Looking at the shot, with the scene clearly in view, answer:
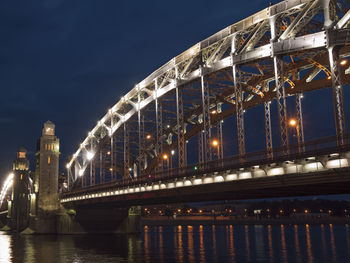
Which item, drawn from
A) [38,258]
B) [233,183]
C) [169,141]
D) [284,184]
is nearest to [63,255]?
[38,258]

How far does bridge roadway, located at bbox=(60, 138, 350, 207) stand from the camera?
3056 cm

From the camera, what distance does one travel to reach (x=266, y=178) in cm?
3572

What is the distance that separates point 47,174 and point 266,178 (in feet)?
253

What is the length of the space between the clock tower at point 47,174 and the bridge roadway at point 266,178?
50832 millimetres

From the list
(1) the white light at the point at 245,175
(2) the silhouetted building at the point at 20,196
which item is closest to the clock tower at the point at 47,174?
(2) the silhouetted building at the point at 20,196

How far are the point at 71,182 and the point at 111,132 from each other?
42035 millimetres

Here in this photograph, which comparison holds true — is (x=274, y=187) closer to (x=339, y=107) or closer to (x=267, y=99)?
(x=339, y=107)

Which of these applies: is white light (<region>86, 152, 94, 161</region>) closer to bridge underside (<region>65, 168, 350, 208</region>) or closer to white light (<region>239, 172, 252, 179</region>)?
bridge underside (<region>65, 168, 350, 208</region>)

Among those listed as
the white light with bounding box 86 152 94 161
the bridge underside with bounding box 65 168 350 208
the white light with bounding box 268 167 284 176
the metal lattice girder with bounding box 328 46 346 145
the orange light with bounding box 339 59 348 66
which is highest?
the orange light with bounding box 339 59 348 66

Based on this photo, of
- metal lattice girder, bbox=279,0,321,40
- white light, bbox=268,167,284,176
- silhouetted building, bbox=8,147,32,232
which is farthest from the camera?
silhouetted building, bbox=8,147,32,232

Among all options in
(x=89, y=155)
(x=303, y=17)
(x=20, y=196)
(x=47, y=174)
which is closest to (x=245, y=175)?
(x=303, y=17)

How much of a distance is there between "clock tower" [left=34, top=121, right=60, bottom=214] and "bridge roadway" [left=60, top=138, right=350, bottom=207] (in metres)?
50.8

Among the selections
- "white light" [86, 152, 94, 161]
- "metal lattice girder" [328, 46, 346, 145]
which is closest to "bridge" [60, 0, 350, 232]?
"metal lattice girder" [328, 46, 346, 145]

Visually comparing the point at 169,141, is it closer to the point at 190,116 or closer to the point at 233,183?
the point at 190,116
